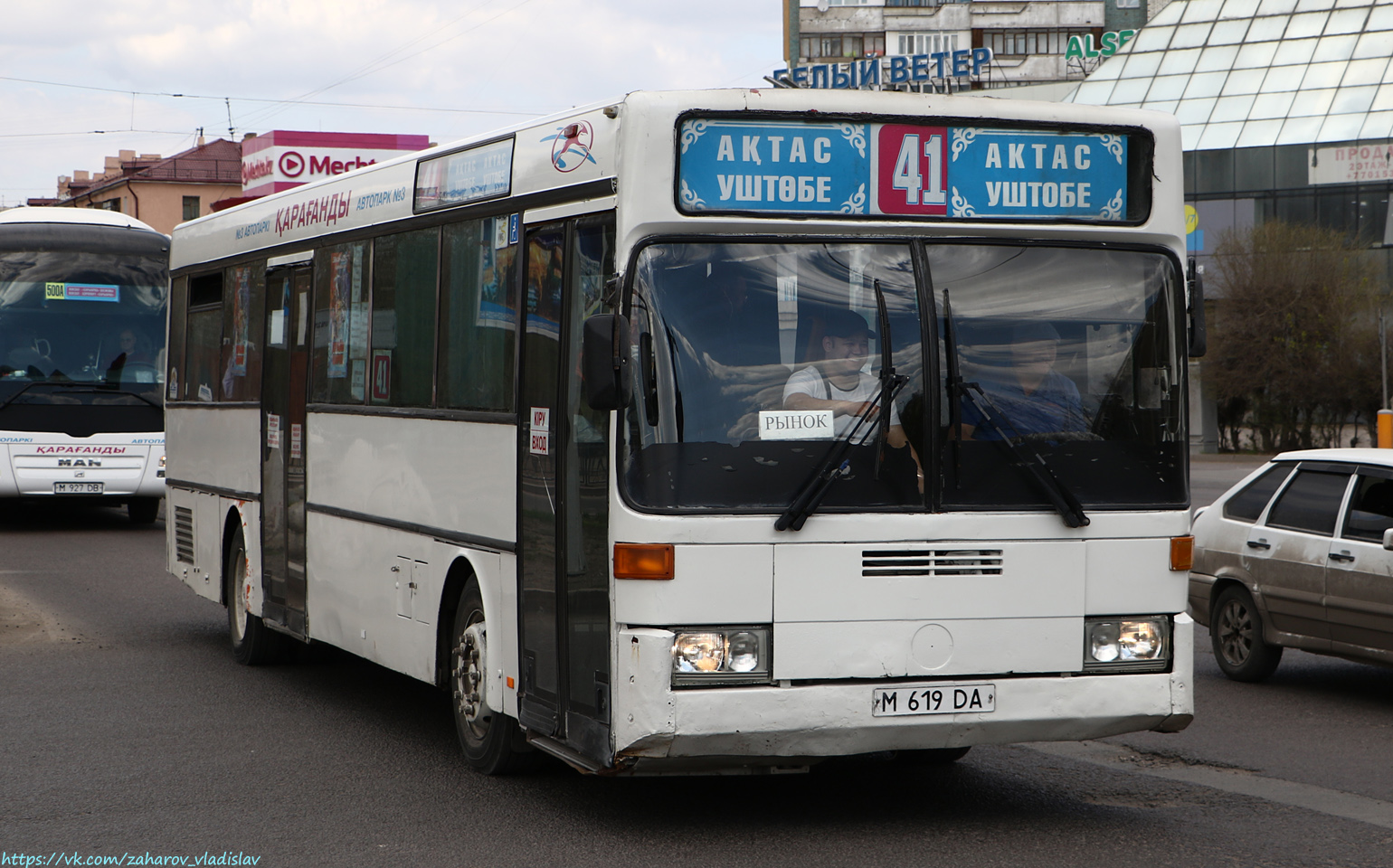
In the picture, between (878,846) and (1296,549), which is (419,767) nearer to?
(878,846)

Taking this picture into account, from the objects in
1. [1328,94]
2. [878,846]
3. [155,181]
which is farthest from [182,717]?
[155,181]

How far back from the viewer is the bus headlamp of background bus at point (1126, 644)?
6.38 m

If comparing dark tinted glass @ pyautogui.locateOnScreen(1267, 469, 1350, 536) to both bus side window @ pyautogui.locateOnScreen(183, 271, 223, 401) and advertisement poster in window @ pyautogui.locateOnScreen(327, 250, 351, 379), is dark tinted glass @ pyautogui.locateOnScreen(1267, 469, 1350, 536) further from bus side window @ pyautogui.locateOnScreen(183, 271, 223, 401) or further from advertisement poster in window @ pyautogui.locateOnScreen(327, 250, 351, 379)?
bus side window @ pyautogui.locateOnScreen(183, 271, 223, 401)

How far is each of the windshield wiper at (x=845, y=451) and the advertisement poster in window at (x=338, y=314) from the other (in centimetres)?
412

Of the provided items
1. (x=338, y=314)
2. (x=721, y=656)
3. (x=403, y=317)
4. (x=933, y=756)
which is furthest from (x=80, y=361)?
(x=721, y=656)

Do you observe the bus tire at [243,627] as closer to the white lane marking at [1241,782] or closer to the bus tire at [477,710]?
the bus tire at [477,710]

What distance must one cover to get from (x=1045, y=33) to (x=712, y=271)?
90.7m

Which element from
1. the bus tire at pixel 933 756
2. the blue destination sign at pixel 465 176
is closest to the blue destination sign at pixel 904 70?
the blue destination sign at pixel 465 176

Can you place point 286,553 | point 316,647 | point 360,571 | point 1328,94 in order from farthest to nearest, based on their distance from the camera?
point 1328,94 < point 316,647 < point 286,553 < point 360,571

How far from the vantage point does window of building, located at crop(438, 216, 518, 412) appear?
740 centimetres

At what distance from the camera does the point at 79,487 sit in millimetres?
21797

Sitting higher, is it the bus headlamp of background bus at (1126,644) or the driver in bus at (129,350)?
the driver in bus at (129,350)

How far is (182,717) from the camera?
9.23m

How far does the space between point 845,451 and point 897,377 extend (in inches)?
13.5
